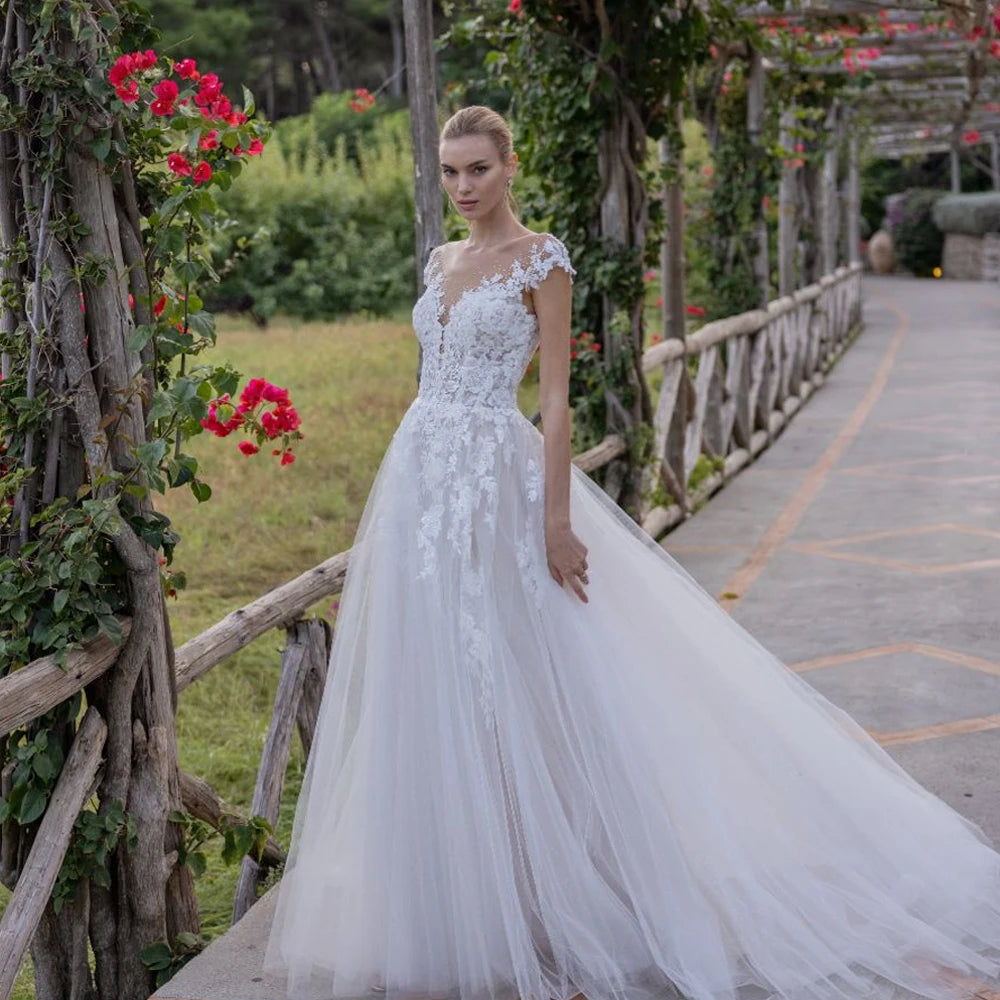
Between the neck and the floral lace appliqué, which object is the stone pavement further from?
the neck

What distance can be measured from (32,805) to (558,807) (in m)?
0.99

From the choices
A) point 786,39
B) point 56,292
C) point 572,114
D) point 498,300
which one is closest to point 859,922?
point 498,300

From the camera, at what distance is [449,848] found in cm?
271

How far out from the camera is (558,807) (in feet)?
9.08

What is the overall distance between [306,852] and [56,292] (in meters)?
1.17

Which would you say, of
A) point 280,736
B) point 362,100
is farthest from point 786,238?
point 280,736

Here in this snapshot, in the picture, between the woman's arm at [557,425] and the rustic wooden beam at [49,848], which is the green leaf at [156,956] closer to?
the rustic wooden beam at [49,848]

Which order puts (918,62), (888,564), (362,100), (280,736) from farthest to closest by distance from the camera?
1. (918,62)
2. (888,564)
3. (362,100)
4. (280,736)

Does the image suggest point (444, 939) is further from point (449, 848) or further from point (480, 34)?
point (480, 34)

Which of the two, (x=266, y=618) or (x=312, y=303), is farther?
(x=312, y=303)

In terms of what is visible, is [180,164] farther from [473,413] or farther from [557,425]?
[557,425]

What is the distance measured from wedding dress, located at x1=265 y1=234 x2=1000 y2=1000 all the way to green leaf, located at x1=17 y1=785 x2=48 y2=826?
0.49 meters

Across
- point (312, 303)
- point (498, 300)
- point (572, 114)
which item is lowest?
point (312, 303)

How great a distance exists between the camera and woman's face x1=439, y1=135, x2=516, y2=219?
2.87 meters
